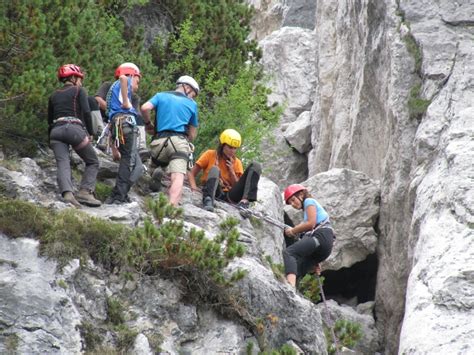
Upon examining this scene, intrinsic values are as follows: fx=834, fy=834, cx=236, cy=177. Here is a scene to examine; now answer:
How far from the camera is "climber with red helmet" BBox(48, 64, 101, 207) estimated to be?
11.0 m

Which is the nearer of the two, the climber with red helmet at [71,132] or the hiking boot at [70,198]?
the hiking boot at [70,198]

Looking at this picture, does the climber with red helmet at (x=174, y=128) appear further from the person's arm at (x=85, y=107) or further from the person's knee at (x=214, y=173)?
the person's arm at (x=85, y=107)

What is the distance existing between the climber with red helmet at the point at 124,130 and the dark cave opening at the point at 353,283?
8.46 m

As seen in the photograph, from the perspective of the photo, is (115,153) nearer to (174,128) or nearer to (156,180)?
(156,180)

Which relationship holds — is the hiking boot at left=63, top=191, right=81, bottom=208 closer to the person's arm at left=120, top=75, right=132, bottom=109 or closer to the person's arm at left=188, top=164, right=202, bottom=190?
the person's arm at left=120, top=75, right=132, bottom=109

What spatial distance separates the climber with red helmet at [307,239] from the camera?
12.7 meters

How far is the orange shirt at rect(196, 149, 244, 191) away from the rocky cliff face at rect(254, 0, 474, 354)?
3.22 metres

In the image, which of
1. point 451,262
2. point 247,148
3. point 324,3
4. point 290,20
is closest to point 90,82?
point 247,148

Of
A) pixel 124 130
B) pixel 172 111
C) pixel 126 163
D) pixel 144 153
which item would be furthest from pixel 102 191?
pixel 172 111

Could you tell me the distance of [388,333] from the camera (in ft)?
56.9

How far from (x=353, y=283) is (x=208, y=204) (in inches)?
319

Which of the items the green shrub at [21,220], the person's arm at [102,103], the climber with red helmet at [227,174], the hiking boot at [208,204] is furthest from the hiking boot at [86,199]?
the climber with red helmet at [227,174]

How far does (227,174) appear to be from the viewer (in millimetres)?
13789

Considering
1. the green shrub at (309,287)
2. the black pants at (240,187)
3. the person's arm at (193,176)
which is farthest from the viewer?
the green shrub at (309,287)
